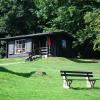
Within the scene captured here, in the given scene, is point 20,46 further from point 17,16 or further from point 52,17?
point 17,16

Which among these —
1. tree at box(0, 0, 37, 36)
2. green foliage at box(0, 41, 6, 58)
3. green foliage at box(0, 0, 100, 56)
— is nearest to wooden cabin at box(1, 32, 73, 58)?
green foliage at box(0, 0, 100, 56)

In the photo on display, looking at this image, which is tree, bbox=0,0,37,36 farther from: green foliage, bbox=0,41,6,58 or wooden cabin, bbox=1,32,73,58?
wooden cabin, bbox=1,32,73,58

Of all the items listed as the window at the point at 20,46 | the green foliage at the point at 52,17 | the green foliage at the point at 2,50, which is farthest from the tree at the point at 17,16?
the window at the point at 20,46

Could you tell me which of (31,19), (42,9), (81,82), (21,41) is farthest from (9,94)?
(31,19)

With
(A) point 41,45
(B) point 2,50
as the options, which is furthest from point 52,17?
(B) point 2,50

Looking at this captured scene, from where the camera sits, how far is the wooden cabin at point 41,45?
55.2 metres

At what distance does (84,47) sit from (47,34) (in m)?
12.6

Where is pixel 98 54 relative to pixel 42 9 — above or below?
below

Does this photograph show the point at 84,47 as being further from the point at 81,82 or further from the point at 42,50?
the point at 81,82

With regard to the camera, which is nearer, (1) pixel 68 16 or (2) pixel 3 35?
(1) pixel 68 16

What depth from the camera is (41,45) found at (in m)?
58.5

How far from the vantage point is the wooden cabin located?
55.2 metres

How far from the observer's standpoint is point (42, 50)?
5544cm

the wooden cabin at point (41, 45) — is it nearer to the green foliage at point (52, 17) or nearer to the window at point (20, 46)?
the window at point (20, 46)
